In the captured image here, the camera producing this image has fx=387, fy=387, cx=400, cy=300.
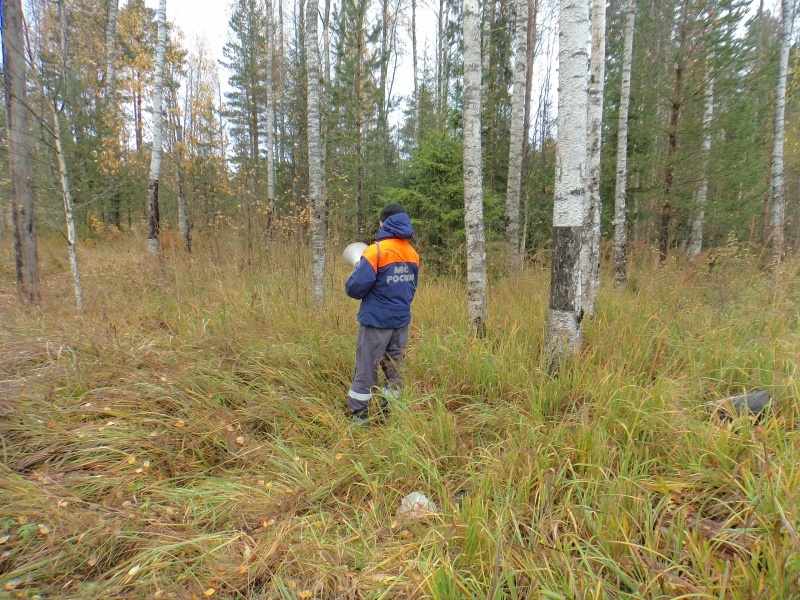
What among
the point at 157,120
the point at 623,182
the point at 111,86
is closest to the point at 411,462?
the point at 623,182

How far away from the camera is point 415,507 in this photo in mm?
2203

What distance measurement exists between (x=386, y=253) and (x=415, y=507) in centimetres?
198

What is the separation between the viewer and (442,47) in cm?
1862

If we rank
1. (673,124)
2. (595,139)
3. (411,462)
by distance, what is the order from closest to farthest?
(411,462)
(595,139)
(673,124)

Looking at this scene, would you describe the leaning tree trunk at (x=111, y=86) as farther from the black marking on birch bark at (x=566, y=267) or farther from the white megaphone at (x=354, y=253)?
the black marking on birch bark at (x=566, y=267)

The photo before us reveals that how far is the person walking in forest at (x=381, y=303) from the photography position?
10.7ft

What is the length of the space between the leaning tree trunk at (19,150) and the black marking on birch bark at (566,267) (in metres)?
7.19

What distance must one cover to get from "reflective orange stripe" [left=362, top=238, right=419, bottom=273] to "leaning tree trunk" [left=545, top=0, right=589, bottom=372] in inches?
50.6

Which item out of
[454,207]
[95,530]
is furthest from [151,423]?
[454,207]

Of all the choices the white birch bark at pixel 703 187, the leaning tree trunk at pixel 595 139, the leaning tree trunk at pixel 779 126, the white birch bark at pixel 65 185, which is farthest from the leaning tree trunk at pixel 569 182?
the leaning tree trunk at pixel 779 126

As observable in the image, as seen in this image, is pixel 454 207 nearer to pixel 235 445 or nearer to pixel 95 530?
pixel 235 445

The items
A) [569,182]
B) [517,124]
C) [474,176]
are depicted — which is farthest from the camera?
[517,124]

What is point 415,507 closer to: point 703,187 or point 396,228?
point 396,228

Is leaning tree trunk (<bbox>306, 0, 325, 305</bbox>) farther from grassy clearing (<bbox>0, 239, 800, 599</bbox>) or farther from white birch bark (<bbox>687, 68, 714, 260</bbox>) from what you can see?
white birch bark (<bbox>687, 68, 714, 260</bbox>)
